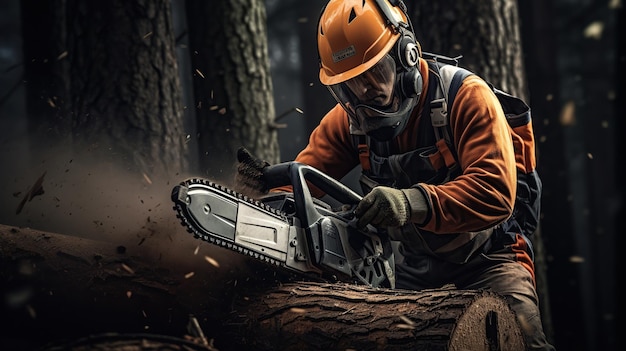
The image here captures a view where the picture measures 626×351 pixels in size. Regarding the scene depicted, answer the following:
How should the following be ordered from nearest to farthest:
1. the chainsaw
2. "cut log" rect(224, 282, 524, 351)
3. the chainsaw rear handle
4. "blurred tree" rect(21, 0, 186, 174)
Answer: "cut log" rect(224, 282, 524, 351)
the chainsaw
the chainsaw rear handle
"blurred tree" rect(21, 0, 186, 174)

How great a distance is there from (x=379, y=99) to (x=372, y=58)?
8.0 inches

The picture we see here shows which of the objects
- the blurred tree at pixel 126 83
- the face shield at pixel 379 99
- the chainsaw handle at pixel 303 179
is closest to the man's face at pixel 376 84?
the face shield at pixel 379 99

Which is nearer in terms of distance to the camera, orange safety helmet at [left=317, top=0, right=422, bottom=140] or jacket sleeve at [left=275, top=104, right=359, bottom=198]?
orange safety helmet at [left=317, top=0, right=422, bottom=140]

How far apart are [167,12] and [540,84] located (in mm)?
4151

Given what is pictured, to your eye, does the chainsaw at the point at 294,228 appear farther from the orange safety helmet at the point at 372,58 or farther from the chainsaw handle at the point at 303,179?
the orange safety helmet at the point at 372,58

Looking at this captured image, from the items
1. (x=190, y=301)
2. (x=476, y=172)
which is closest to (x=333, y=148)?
(x=476, y=172)

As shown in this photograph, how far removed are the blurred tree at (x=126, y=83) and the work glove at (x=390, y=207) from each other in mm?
2465

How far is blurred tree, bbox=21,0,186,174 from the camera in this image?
16.2 feet

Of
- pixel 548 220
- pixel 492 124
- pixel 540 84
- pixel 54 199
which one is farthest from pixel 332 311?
pixel 540 84

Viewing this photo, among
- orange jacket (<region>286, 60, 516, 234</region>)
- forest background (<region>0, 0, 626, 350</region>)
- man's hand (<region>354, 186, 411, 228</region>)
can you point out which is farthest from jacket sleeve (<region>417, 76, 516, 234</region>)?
forest background (<region>0, 0, 626, 350</region>)

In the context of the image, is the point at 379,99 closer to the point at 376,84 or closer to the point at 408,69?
the point at 376,84

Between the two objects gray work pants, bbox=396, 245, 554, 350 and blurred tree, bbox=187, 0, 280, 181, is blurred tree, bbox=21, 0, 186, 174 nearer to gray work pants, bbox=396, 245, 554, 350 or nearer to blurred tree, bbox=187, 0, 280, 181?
blurred tree, bbox=187, 0, 280, 181

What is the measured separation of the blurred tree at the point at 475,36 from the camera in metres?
4.99

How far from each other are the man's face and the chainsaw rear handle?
457 millimetres
